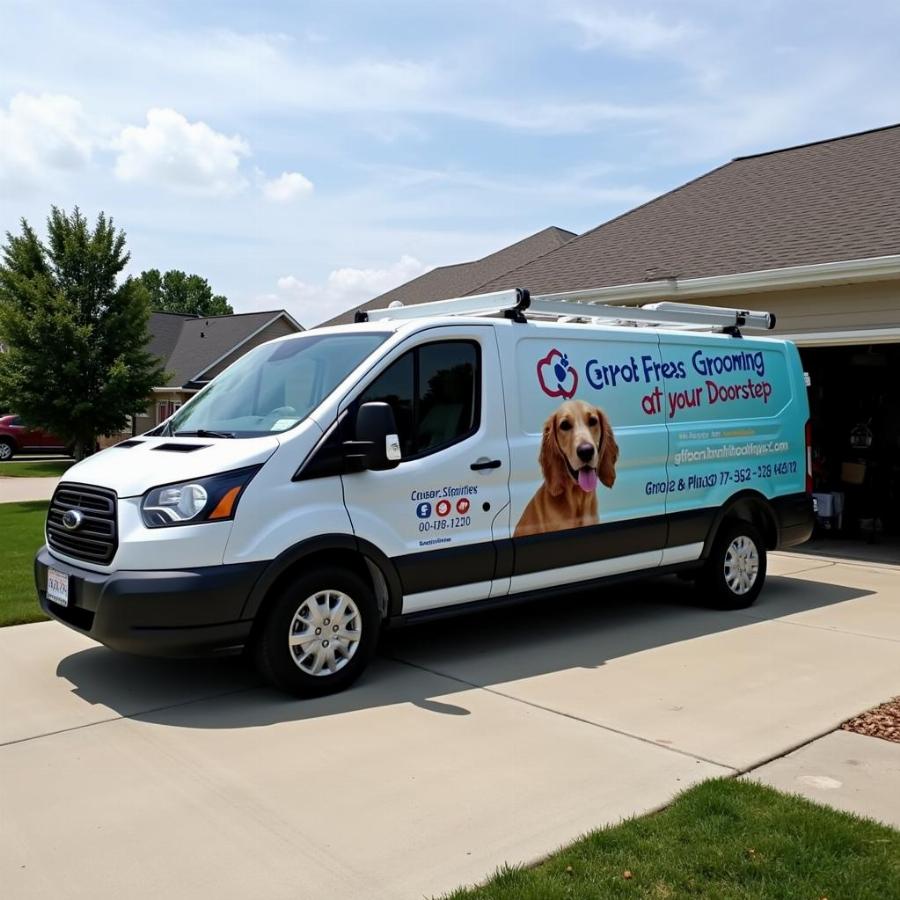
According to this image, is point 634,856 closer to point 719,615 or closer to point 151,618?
point 151,618

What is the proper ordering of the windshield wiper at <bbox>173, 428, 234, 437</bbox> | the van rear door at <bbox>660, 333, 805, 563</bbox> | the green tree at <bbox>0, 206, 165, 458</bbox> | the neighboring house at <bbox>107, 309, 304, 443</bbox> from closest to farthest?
the windshield wiper at <bbox>173, 428, 234, 437</bbox>
the van rear door at <bbox>660, 333, 805, 563</bbox>
the green tree at <bbox>0, 206, 165, 458</bbox>
the neighboring house at <bbox>107, 309, 304, 443</bbox>

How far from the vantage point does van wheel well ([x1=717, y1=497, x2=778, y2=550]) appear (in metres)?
7.58

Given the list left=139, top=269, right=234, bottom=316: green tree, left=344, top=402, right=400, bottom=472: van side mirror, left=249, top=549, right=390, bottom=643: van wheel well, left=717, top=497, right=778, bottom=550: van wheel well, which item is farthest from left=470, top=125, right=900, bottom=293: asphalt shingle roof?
left=139, top=269, right=234, bottom=316: green tree

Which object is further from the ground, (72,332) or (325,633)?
(72,332)

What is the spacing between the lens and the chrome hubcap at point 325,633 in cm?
510

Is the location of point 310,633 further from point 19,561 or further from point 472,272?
point 472,272

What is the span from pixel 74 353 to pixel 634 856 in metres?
16.2

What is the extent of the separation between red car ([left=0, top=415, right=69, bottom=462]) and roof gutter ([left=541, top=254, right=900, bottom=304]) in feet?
76.1

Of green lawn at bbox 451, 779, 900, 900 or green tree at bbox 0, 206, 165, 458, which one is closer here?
green lawn at bbox 451, 779, 900, 900

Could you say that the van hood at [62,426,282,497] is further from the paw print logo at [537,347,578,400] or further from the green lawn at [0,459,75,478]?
the green lawn at [0,459,75,478]

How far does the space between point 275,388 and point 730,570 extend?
13.4ft

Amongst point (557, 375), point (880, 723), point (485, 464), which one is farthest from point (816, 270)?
point (880, 723)

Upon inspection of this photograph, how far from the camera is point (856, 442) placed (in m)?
12.8

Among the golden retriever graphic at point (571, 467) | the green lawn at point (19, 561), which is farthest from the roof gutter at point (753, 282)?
the green lawn at point (19, 561)
